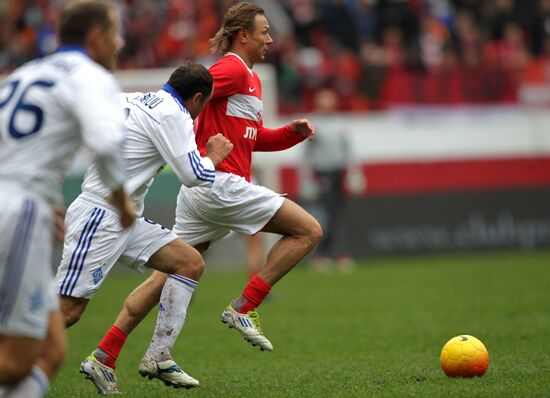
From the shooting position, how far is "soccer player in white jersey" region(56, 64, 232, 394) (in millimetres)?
6789

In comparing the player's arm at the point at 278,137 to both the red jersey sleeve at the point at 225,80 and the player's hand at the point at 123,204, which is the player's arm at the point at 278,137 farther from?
the player's hand at the point at 123,204

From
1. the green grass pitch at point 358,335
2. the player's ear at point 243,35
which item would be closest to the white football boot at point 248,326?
the green grass pitch at point 358,335

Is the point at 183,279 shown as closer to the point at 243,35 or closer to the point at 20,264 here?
the point at 243,35

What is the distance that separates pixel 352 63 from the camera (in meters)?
20.4

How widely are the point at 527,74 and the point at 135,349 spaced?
1362cm

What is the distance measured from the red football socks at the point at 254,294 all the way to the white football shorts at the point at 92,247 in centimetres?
90

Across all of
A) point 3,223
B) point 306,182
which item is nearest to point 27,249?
point 3,223

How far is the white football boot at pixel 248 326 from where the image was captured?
24.6 ft

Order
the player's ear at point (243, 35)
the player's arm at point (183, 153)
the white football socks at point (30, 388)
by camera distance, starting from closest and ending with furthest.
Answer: the white football socks at point (30, 388) < the player's arm at point (183, 153) < the player's ear at point (243, 35)

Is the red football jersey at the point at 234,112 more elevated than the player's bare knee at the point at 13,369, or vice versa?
the red football jersey at the point at 234,112

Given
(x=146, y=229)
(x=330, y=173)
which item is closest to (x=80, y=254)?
(x=146, y=229)

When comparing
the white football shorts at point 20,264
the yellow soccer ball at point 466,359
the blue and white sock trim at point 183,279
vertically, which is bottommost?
the yellow soccer ball at point 466,359

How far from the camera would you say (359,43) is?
21.6 metres

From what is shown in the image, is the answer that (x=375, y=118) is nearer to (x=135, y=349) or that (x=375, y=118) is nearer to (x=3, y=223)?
(x=135, y=349)
